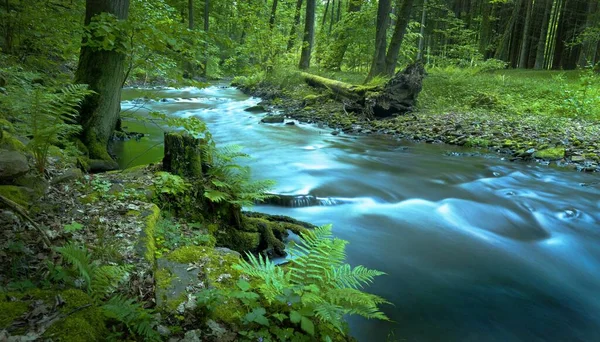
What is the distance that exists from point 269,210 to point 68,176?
3.05 metres

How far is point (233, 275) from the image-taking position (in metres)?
3.06

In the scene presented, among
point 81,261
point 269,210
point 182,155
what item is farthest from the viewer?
point 269,210

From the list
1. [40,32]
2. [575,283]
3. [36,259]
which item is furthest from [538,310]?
[40,32]

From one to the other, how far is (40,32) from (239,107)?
10.4m

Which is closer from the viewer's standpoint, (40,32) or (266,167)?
(40,32)

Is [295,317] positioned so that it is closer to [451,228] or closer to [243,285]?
[243,285]

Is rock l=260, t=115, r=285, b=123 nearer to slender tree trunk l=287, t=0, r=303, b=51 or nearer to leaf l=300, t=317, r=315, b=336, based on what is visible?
slender tree trunk l=287, t=0, r=303, b=51

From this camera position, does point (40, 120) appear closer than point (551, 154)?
Yes

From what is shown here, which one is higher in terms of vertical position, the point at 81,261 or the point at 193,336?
the point at 81,261

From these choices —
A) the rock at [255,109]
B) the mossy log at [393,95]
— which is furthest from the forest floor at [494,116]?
the rock at [255,109]

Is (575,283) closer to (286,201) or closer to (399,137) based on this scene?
(286,201)

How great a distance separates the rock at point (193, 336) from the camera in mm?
2344

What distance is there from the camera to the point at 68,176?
4.15 meters

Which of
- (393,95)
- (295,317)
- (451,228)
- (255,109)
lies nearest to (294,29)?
(255,109)
